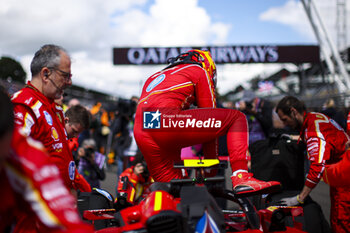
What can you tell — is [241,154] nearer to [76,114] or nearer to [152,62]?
[76,114]

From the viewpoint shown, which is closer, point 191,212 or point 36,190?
point 36,190

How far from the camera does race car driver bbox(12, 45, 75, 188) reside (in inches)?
84.0

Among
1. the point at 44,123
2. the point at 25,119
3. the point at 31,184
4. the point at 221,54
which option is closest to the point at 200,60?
the point at 44,123

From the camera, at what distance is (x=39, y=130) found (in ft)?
7.06

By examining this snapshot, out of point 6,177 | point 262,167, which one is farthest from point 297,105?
point 6,177

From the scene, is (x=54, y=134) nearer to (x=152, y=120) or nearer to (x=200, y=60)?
(x=152, y=120)

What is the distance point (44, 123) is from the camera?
2.18 m

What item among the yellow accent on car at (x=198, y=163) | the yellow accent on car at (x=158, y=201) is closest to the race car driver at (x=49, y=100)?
the yellow accent on car at (x=158, y=201)

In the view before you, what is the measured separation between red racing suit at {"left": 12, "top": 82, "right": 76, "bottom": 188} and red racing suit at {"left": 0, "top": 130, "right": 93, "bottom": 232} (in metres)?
0.74

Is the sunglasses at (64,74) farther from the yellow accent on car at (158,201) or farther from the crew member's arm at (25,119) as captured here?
the yellow accent on car at (158,201)

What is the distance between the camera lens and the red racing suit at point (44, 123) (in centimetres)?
207

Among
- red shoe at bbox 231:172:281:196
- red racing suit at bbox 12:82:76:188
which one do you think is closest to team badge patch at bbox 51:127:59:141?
red racing suit at bbox 12:82:76:188

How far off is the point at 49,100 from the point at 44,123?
0.24 metres

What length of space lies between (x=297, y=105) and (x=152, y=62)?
1222 cm
